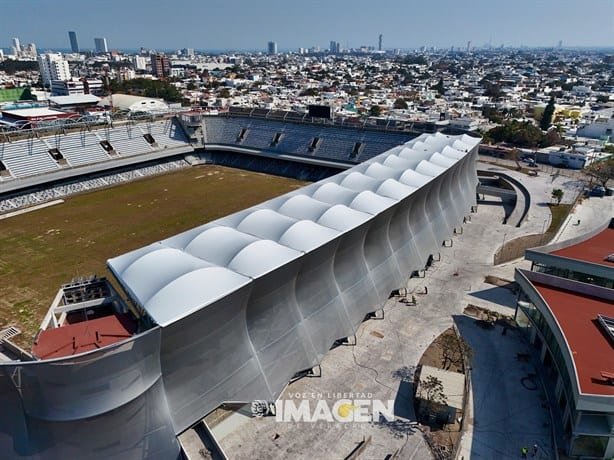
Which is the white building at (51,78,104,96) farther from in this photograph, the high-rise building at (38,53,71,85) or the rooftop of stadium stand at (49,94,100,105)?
the rooftop of stadium stand at (49,94,100,105)

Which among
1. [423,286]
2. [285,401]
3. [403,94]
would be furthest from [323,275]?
[403,94]

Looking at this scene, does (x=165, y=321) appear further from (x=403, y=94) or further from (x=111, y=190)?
(x=403, y=94)

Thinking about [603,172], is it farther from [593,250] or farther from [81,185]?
[81,185]

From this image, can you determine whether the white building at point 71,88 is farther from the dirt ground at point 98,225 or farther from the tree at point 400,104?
the dirt ground at point 98,225

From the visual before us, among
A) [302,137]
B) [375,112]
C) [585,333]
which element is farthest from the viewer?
[375,112]

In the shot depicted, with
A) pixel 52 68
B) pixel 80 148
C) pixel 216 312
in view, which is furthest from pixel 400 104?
pixel 52 68

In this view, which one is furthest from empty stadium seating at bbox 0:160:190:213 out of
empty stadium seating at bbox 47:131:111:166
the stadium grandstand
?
empty stadium seating at bbox 47:131:111:166

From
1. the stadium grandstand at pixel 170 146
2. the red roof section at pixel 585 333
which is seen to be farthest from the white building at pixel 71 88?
the red roof section at pixel 585 333
